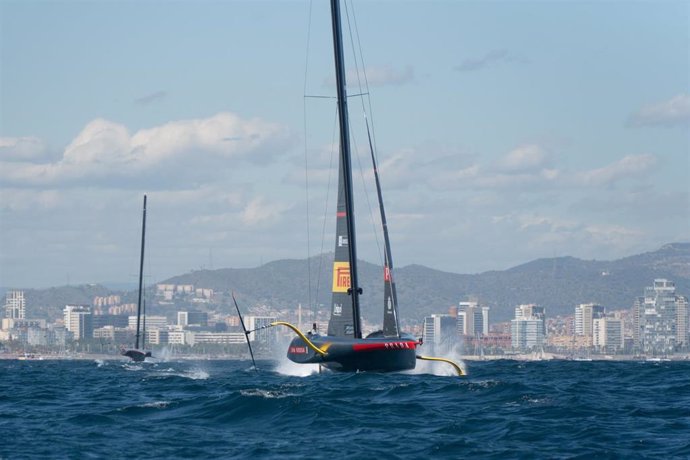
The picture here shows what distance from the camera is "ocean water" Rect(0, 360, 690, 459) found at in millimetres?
26250

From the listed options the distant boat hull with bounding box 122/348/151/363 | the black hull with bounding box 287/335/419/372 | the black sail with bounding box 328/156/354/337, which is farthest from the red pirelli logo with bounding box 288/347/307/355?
the distant boat hull with bounding box 122/348/151/363

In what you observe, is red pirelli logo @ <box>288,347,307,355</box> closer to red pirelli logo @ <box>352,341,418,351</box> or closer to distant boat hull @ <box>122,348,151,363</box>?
red pirelli logo @ <box>352,341,418,351</box>

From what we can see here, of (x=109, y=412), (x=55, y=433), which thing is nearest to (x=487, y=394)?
(x=109, y=412)

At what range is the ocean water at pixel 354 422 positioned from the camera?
26.2 meters

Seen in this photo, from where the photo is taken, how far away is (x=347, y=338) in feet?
158

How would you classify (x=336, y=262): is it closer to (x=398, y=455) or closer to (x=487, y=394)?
(x=487, y=394)

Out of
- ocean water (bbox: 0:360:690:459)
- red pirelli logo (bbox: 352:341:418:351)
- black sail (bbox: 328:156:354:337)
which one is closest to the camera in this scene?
ocean water (bbox: 0:360:690:459)

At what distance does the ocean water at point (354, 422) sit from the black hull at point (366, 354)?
132 inches

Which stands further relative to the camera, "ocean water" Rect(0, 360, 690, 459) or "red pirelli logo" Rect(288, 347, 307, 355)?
"red pirelli logo" Rect(288, 347, 307, 355)

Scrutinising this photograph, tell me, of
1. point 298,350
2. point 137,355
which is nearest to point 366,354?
point 298,350

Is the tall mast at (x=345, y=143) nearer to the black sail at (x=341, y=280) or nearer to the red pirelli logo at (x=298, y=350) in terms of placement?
the black sail at (x=341, y=280)

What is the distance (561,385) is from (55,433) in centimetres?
2144

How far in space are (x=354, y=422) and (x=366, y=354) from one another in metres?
16.1

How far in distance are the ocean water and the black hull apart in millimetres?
3363
